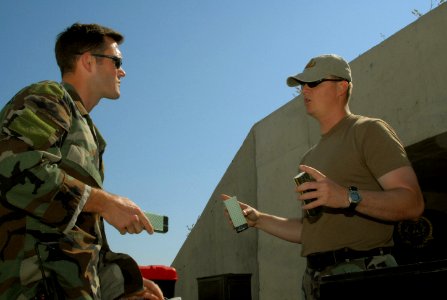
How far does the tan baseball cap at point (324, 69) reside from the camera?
3.35m

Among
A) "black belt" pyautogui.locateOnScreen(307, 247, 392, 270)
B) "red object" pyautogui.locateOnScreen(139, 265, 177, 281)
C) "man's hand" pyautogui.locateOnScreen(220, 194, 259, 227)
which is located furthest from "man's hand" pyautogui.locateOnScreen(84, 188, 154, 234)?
"red object" pyautogui.locateOnScreen(139, 265, 177, 281)

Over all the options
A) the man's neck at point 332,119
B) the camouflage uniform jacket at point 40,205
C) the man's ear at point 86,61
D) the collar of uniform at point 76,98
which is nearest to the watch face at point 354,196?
the man's neck at point 332,119

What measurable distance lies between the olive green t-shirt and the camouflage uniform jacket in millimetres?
1364

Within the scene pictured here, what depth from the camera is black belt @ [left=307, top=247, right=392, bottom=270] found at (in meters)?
2.74

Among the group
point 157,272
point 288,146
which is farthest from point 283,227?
point 288,146

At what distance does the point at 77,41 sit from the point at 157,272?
9.60 ft

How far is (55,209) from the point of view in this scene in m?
1.95

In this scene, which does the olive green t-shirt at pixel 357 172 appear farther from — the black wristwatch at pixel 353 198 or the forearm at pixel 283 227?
the forearm at pixel 283 227

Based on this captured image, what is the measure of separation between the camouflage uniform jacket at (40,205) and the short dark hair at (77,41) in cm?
61

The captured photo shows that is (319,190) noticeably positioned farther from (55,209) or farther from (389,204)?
(55,209)

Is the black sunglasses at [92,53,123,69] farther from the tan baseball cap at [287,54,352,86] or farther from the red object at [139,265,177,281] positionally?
the red object at [139,265,177,281]

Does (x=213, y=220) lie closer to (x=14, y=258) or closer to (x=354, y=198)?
(x=354, y=198)

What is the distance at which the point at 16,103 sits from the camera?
81.0 inches

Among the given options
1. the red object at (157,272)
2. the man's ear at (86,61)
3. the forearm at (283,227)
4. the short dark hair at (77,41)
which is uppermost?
the short dark hair at (77,41)
